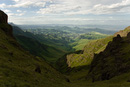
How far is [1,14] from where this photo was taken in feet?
369

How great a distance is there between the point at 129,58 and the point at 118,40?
4742 centimetres

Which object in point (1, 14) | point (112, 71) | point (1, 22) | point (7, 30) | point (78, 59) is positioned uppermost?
point (1, 14)

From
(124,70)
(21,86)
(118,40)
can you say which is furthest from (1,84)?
(118,40)

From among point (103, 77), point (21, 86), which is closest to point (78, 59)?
point (103, 77)

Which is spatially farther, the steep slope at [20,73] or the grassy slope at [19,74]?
the steep slope at [20,73]

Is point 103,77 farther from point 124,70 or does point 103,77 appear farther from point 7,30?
point 7,30

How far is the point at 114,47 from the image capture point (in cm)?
9650

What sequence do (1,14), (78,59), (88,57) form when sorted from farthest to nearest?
(78,59), (88,57), (1,14)

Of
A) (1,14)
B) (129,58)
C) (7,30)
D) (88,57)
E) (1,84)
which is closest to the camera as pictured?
(1,84)

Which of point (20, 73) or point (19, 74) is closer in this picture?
point (19, 74)

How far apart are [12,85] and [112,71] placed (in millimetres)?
58193

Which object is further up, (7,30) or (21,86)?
(7,30)

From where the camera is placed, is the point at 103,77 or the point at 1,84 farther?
the point at 103,77

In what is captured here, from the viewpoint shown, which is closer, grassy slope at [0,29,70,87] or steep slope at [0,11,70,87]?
grassy slope at [0,29,70,87]
